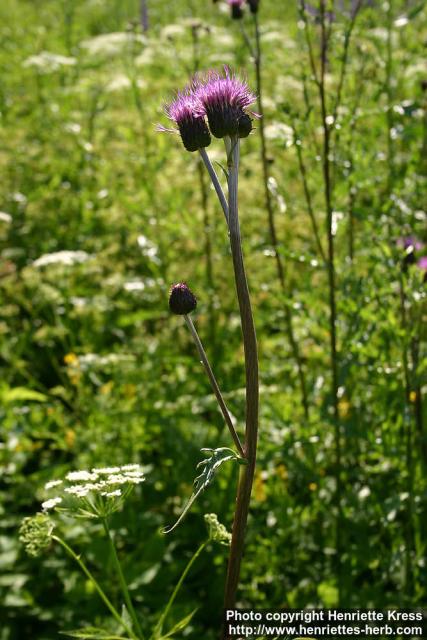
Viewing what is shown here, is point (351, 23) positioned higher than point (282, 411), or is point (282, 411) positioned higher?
point (351, 23)

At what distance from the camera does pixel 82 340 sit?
148 inches

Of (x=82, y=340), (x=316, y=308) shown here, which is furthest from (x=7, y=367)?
(x=316, y=308)

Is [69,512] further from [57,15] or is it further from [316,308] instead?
[57,15]

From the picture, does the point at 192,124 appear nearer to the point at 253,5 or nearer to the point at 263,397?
the point at 253,5

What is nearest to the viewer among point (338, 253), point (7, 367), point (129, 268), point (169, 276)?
point (338, 253)

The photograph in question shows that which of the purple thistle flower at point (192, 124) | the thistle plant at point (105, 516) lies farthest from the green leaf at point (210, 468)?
the purple thistle flower at point (192, 124)

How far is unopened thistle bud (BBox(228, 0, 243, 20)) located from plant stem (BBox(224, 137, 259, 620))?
1.64 metres

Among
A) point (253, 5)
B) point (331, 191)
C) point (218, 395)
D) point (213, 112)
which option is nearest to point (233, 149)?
point (213, 112)

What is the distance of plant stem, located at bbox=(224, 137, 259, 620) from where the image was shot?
49.6 inches

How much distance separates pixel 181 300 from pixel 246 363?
204 millimetres

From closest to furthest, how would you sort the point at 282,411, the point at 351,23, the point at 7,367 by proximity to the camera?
the point at 351,23
the point at 282,411
the point at 7,367

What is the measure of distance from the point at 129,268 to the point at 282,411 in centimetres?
219

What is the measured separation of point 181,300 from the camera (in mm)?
1421

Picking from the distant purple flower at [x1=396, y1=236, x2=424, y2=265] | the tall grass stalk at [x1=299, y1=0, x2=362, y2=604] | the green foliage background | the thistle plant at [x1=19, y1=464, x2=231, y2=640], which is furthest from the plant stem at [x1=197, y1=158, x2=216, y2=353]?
the thistle plant at [x1=19, y1=464, x2=231, y2=640]
